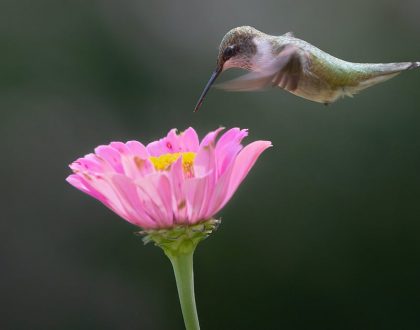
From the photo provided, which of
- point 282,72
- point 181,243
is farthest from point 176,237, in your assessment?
point 282,72

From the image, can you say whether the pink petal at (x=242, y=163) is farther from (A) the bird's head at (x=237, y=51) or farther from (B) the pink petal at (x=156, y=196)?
(A) the bird's head at (x=237, y=51)

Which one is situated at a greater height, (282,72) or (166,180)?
(282,72)

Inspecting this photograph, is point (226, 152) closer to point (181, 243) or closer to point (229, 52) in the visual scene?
point (181, 243)

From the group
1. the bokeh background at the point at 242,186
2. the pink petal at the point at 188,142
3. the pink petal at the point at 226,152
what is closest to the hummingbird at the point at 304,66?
the pink petal at the point at 188,142

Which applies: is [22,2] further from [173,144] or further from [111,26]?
[173,144]

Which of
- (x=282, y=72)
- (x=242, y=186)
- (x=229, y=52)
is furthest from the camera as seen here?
(x=242, y=186)

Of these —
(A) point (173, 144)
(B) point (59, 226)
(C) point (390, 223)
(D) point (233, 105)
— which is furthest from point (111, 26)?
(A) point (173, 144)

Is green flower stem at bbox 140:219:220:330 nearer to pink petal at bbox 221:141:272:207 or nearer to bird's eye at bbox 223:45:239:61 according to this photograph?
pink petal at bbox 221:141:272:207

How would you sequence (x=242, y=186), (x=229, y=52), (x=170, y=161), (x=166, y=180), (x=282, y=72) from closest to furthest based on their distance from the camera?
(x=166, y=180) < (x=170, y=161) < (x=282, y=72) < (x=229, y=52) < (x=242, y=186)
